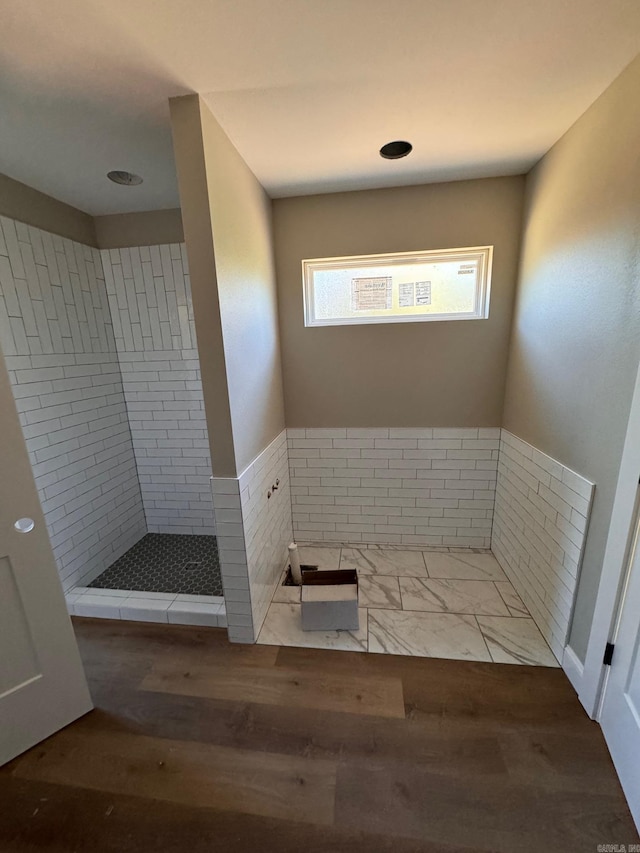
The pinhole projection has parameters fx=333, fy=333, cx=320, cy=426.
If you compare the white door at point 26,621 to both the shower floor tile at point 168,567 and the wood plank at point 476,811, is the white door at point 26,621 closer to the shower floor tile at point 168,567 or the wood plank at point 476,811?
the shower floor tile at point 168,567

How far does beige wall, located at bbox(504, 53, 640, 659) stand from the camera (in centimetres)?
126

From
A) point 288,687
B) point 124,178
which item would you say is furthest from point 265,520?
point 124,178

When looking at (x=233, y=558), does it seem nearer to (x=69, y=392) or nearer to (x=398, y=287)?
(x=69, y=392)

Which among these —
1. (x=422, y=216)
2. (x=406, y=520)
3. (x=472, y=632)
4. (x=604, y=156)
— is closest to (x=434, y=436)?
(x=406, y=520)

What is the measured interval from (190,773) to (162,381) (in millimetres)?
2305

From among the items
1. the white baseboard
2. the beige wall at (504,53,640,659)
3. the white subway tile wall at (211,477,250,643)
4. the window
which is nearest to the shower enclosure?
the white subway tile wall at (211,477,250,643)

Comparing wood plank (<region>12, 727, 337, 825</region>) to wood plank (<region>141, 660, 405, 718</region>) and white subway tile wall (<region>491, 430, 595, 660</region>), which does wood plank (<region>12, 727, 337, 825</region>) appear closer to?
wood plank (<region>141, 660, 405, 718</region>)

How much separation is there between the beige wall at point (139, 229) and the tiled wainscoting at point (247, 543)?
1.71m

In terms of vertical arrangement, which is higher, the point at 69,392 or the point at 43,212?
the point at 43,212

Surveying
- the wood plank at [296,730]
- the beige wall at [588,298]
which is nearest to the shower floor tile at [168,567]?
the wood plank at [296,730]

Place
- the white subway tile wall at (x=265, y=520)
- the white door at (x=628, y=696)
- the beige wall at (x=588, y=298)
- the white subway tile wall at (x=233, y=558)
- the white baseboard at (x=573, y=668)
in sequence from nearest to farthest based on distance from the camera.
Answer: the white door at (x=628, y=696), the beige wall at (x=588, y=298), the white baseboard at (x=573, y=668), the white subway tile wall at (x=233, y=558), the white subway tile wall at (x=265, y=520)

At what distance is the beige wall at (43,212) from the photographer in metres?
1.87

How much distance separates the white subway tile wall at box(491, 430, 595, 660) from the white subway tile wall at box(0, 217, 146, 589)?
289cm

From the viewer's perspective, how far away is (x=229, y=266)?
158cm
